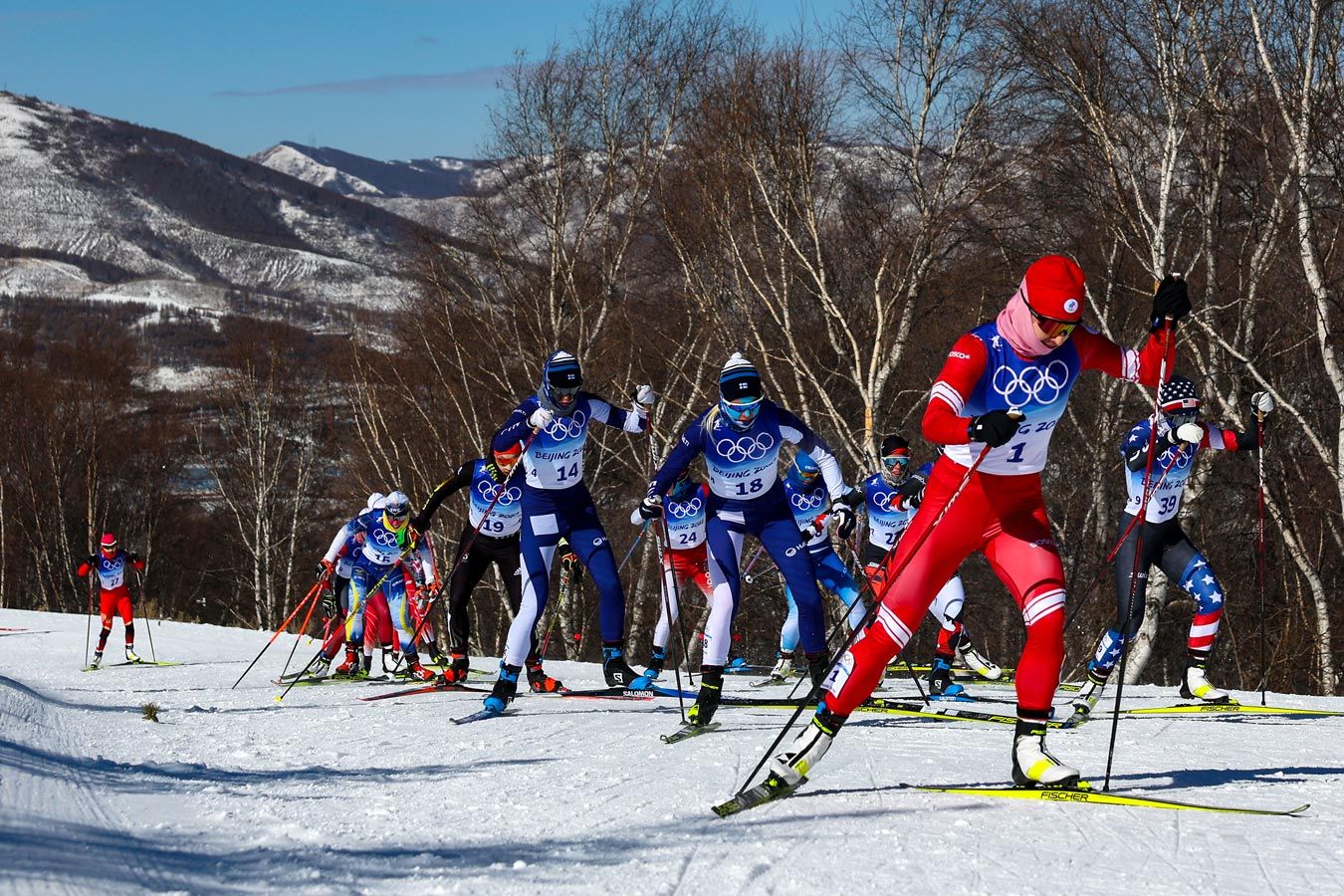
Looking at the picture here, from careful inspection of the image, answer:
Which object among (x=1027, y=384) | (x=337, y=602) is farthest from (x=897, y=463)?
(x=1027, y=384)

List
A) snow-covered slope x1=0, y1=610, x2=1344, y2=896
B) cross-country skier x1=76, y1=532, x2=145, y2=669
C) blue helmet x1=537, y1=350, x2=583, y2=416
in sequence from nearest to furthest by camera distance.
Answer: snow-covered slope x1=0, y1=610, x2=1344, y2=896 → blue helmet x1=537, y1=350, x2=583, y2=416 → cross-country skier x1=76, y1=532, x2=145, y2=669

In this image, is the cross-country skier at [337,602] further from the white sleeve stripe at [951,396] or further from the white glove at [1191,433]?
the white sleeve stripe at [951,396]

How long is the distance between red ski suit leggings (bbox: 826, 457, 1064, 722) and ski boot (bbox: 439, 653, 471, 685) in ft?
21.8

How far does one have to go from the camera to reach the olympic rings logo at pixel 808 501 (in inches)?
502

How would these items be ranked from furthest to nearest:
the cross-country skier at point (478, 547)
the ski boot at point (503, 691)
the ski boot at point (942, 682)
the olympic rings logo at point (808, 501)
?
1. the olympic rings logo at point (808, 501)
2. the cross-country skier at point (478, 547)
3. the ski boot at point (942, 682)
4. the ski boot at point (503, 691)

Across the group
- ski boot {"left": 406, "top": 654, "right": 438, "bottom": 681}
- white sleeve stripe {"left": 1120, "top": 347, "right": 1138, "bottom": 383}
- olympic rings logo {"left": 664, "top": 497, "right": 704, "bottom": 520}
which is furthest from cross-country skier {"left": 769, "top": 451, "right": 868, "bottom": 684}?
white sleeve stripe {"left": 1120, "top": 347, "right": 1138, "bottom": 383}

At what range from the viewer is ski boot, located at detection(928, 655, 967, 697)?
10.9 m

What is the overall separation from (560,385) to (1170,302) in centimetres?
Answer: 495

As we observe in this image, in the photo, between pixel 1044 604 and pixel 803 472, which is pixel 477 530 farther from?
pixel 1044 604

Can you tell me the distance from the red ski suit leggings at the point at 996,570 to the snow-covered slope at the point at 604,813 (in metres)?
0.49

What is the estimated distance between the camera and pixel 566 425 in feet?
32.1

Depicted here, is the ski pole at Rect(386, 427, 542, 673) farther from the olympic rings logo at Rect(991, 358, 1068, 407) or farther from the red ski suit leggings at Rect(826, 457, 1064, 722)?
the olympic rings logo at Rect(991, 358, 1068, 407)

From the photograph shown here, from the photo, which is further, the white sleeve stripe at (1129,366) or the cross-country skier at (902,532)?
the cross-country skier at (902,532)

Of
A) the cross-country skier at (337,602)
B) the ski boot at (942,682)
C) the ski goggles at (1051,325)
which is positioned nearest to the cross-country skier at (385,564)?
the cross-country skier at (337,602)
